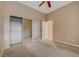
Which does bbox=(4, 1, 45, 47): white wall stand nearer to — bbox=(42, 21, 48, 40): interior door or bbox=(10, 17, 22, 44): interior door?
bbox=(10, 17, 22, 44): interior door

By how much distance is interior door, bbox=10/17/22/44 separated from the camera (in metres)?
4.92

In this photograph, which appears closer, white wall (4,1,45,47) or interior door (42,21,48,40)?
white wall (4,1,45,47)

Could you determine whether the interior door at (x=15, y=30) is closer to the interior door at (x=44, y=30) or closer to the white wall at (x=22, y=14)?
the white wall at (x=22, y=14)

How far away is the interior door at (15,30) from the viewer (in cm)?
492

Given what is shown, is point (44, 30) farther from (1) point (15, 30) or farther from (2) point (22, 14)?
(1) point (15, 30)

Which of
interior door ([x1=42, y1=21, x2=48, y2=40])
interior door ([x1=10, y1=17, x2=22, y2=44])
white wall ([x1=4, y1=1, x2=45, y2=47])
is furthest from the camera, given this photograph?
interior door ([x1=42, y1=21, x2=48, y2=40])

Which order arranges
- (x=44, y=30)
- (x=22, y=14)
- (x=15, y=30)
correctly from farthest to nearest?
(x=44, y=30)
(x=22, y=14)
(x=15, y=30)

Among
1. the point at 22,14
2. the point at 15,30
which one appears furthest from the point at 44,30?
the point at 15,30

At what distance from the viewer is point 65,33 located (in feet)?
20.0

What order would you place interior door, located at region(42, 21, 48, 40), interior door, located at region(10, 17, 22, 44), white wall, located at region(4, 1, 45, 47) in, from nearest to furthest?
white wall, located at region(4, 1, 45, 47) < interior door, located at region(10, 17, 22, 44) < interior door, located at region(42, 21, 48, 40)

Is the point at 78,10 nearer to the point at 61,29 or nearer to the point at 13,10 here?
the point at 61,29

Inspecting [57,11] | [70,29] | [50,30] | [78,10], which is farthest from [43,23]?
[78,10]

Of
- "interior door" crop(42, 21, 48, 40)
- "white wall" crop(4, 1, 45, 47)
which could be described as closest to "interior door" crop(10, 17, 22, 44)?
"white wall" crop(4, 1, 45, 47)

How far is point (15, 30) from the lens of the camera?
5191 mm
